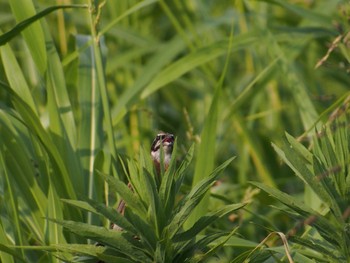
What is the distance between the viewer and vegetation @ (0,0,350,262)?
1985 mm

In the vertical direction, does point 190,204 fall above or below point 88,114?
below

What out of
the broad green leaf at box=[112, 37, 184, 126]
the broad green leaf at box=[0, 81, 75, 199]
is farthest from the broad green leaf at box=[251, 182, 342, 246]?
the broad green leaf at box=[112, 37, 184, 126]

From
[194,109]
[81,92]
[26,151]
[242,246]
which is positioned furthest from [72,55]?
[194,109]

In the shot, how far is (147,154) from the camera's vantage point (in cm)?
202

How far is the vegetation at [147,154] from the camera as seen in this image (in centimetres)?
199

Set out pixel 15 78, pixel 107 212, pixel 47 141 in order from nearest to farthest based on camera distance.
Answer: pixel 107 212 → pixel 47 141 → pixel 15 78

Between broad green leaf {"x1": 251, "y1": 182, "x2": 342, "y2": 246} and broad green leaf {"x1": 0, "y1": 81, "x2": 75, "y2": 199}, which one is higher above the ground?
broad green leaf {"x1": 0, "y1": 81, "x2": 75, "y2": 199}

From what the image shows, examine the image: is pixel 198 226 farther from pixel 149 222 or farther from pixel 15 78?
pixel 15 78

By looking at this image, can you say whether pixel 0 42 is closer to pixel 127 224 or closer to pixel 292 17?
pixel 127 224

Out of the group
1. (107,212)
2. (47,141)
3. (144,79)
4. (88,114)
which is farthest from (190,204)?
(144,79)

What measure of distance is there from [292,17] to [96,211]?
321 centimetres

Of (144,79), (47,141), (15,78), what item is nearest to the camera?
(47,141)

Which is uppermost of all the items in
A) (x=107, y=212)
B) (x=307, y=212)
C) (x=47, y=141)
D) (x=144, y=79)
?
(x=144, y=79)

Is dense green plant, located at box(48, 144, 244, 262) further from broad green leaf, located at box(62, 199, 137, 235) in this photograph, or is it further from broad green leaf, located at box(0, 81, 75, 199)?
broad green leaf, located at box(0, 81, 75, 199)
